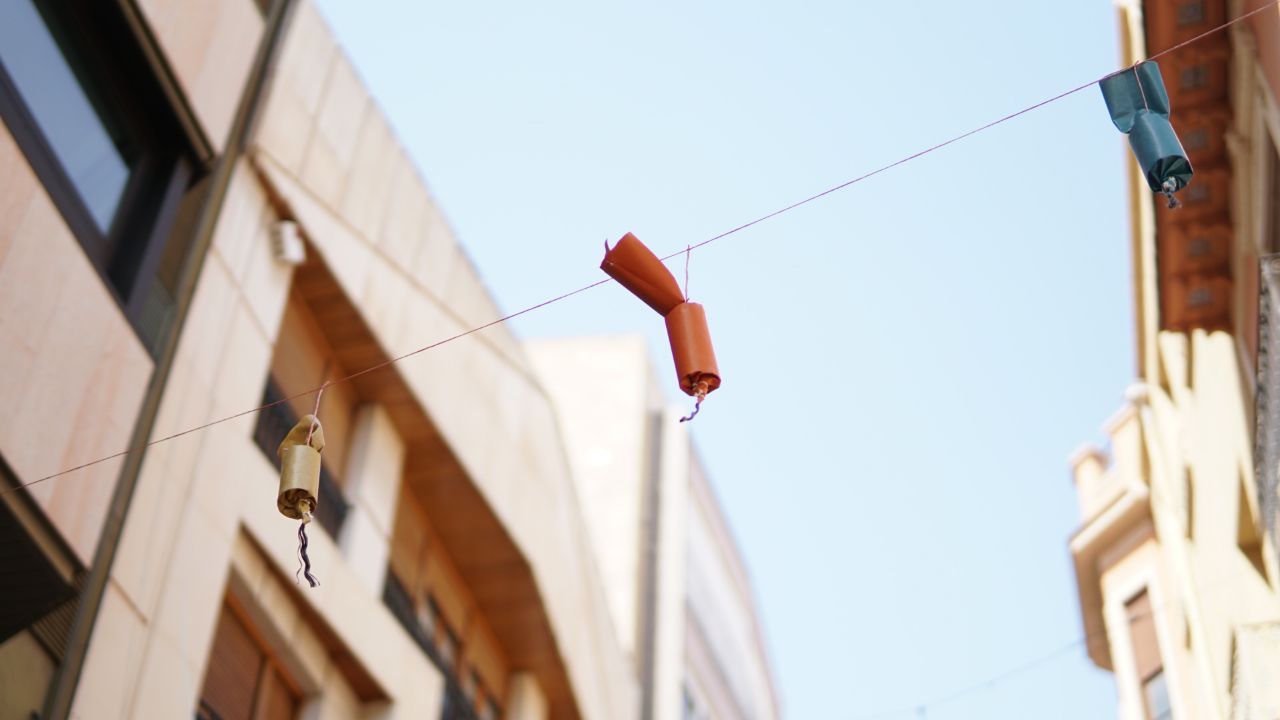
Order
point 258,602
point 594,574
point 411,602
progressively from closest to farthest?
point 258,602 → point 411,602 → point 594,574

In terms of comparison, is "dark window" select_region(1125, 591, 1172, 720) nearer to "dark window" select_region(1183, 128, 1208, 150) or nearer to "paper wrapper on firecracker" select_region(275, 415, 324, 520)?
"dark window" select_region(1183, 128, 1208, 150)

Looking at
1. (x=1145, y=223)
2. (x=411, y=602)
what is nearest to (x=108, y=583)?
(x=411, y=602)

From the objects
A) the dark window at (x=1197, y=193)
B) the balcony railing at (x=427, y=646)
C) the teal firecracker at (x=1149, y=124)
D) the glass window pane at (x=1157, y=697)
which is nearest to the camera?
the teal firecracker at (x=1149, y=124)

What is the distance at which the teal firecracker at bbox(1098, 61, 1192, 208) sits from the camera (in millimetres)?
7934

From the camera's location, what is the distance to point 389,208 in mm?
17453

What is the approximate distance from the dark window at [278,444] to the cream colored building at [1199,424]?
8.65m

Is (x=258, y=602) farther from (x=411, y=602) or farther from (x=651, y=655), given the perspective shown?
(x=651, y=655)

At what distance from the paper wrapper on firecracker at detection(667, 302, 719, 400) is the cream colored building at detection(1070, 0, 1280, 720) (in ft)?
19.4

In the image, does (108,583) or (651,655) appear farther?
(651,655)

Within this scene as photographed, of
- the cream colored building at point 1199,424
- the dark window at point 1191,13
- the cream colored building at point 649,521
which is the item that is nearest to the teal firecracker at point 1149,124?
the cream colored building at point 1199,424

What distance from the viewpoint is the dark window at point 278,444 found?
14.6 m

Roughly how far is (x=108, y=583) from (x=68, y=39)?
13.4 ft

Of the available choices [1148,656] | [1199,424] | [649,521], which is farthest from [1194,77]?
[649,521]

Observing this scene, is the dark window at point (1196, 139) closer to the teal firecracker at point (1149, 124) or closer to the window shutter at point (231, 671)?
the teal firecracker at point (1149, 124)
